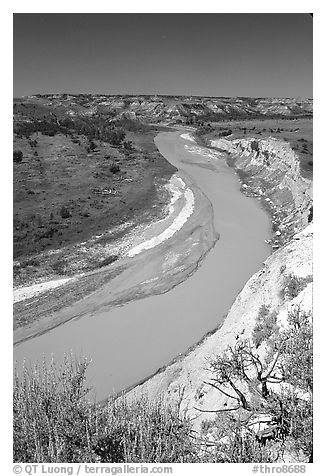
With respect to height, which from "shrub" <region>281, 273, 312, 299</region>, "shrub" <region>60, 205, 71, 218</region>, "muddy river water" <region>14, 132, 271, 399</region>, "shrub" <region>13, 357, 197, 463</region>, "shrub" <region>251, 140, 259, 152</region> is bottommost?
"muddy river water" <region>14, 132, 271, 399</region>

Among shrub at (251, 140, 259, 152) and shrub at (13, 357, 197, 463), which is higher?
shrub at (251, 140, 259, 152)

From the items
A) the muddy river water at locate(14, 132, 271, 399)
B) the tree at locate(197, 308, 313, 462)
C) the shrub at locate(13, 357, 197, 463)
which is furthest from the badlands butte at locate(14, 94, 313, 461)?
the shrub at locate(13, 357, 197, 463)

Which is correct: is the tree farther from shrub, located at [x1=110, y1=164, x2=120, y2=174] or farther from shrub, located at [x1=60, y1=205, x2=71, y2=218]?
shrub, located at [x1=110, y1=164, x2=120, y2=174]

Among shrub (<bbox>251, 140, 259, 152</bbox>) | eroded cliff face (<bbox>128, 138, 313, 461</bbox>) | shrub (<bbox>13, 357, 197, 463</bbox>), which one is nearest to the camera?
shrub (<bbox>13, 357, 197, 463</bbox>)

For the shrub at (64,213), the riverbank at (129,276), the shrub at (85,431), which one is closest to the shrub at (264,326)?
the shrub at (85,431)

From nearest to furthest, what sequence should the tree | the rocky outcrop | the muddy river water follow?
the tree → the rocky outcrop → the muddy river water

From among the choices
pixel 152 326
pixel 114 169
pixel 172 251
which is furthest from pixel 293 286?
pixel 114 169
